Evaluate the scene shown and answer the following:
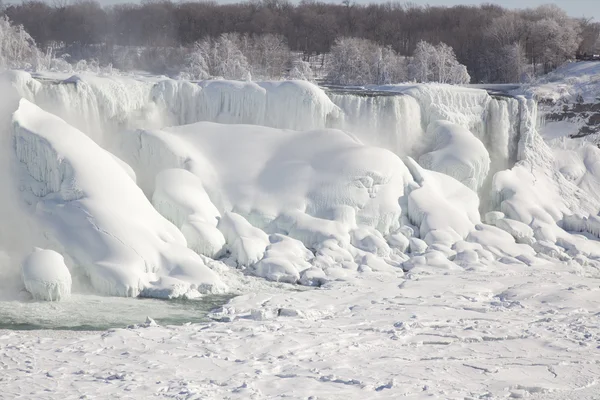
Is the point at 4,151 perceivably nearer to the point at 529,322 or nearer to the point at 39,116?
the point at 39,116

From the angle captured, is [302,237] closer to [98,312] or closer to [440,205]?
[440,205]

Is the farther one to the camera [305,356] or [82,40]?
[82,40]

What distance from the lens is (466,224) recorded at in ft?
67.6

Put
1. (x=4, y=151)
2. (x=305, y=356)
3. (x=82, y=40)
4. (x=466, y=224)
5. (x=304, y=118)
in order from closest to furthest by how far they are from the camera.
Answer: (x=305, y=356) → (x=4, y=151) → (x=466, y=224) → (x=304, y=118) → (x=82, y=40)

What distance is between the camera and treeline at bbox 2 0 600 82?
49188 mm

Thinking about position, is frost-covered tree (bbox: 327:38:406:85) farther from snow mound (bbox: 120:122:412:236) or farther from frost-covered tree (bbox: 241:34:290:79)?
snow mound (bbox: 120:122:412:236)

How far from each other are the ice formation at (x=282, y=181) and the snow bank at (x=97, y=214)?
0.03m

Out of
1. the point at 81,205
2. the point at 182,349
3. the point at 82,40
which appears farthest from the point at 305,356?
the point at 82,40

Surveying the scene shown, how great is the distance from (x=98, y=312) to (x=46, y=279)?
1097 millimetres

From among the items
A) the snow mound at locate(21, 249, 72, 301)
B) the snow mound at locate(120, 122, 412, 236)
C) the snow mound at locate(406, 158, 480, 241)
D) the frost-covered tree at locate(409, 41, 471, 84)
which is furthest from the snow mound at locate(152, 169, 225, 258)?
the frost-covered tree at locate(409, 41, 471, 84)

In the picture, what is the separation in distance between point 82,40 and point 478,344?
159ft

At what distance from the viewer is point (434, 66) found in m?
44.7

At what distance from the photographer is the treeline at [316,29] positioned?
49.2 meters

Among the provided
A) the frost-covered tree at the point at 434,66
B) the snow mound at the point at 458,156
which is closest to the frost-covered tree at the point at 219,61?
the frost-covered tree at the point at 434,66
